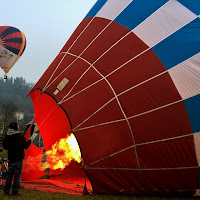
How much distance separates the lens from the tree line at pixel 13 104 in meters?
39.7

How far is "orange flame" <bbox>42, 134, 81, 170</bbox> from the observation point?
6.61 m

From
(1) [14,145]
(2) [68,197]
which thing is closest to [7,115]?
(1) [14,145]

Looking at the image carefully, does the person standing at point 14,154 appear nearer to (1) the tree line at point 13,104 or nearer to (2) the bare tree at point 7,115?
(1) the tree line at point 13,104

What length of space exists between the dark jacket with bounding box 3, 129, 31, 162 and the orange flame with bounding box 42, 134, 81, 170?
1988mm

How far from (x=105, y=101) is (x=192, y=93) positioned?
1508 mm

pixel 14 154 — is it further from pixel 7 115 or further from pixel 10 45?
pixel 7 115

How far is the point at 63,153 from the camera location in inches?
263

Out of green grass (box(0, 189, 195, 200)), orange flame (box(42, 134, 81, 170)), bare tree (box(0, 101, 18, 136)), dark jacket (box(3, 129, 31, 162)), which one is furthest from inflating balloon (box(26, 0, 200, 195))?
bare tree (box(0, 101, 18, 136))

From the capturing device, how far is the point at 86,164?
492 cm

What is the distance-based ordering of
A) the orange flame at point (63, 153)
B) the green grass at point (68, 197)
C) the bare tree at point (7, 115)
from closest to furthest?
the green grass at point (68, 197)
the orange flame at point (63, 153)
the bare tree at point (7, 115)

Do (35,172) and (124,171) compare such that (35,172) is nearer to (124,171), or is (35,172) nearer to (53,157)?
(53,157)

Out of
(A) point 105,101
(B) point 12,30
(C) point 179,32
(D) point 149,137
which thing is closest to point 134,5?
(C) point 179,32

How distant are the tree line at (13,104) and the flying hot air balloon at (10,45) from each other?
4.90 meters

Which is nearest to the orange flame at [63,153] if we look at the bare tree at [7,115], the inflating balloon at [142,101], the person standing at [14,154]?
the inflating balloon at [142,101]
